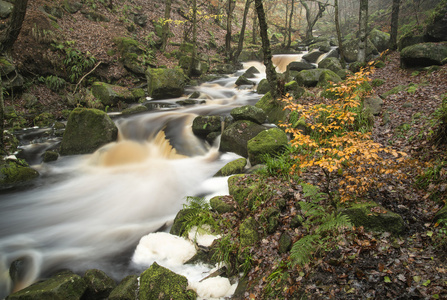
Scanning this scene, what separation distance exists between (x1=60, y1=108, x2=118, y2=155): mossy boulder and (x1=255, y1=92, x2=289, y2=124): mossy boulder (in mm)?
6784

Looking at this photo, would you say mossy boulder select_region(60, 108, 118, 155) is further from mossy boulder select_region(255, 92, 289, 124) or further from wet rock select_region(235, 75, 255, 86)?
wet rock select_region(235, 75, 255, 86)

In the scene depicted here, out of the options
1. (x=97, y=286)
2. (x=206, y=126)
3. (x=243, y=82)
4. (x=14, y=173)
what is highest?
(x=243, y=82)

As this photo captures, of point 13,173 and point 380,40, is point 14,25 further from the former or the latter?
point 380,40

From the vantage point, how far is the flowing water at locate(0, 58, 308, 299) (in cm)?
523

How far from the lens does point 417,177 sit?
4.31 m

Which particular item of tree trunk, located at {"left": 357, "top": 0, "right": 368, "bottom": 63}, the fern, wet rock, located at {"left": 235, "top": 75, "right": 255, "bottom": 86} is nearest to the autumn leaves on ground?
the fern

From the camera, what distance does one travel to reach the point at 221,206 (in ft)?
18.4

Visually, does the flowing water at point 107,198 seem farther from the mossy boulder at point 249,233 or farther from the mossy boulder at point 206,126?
the mossy boulder at point 249,233

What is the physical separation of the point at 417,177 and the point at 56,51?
16.7 m

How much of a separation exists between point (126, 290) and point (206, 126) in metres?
6.87

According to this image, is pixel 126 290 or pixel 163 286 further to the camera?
pixel 126 290

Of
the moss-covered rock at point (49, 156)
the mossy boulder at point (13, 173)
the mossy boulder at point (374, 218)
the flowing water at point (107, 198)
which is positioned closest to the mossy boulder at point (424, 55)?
the flowing water at point (107, 198)

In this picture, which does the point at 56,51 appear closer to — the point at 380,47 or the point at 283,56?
the point at 283,56

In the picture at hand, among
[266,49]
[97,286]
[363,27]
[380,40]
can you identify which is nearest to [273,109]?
[266,49]
